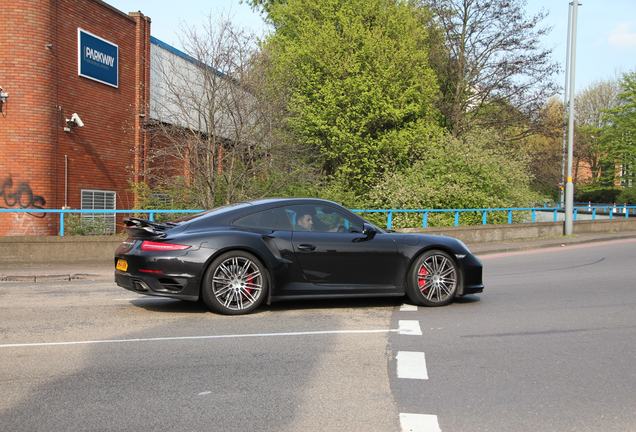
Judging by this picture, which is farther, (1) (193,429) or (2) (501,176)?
(2) (501,176)

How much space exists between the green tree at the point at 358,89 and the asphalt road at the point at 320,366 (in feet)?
52.9

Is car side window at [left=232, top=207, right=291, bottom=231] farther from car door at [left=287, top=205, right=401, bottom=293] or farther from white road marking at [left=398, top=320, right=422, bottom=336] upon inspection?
white road marking at [left=398, top=320, right=422, bottom=336]

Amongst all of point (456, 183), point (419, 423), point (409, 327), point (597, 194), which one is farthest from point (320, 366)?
point (597, 194)

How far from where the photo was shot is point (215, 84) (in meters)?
18.2

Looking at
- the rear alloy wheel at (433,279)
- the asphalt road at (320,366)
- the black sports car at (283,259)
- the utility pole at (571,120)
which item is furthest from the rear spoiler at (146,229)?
the utility pole at (571,120)

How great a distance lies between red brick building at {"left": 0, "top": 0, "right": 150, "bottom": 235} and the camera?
1611 cm

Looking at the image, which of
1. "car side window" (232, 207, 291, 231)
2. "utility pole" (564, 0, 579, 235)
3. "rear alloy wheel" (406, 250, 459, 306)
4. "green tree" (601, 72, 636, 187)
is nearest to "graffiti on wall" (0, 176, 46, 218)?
"car side window" (232, 207, 291, 231)

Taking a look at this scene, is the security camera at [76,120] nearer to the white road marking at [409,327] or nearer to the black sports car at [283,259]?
the black sports car at [283,259]

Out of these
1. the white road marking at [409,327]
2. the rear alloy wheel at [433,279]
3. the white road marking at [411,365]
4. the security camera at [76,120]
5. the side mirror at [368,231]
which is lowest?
the white road marking at [409,327]

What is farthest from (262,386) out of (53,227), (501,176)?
(501,176)

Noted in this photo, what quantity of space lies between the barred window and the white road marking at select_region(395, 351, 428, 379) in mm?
11226

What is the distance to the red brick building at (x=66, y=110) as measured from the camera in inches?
634

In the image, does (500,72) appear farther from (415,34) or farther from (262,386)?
(262,386)

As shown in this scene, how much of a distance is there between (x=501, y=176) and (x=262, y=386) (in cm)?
2097
